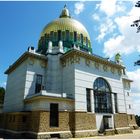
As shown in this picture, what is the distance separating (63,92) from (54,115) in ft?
13.2

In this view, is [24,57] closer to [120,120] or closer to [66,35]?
[66,35]

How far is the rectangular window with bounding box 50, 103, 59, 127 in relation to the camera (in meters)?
17.6

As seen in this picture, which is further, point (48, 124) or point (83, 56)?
point (83, 56)

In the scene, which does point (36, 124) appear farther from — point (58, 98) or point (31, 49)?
point (31, 49)

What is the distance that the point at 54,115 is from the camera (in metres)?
18.0

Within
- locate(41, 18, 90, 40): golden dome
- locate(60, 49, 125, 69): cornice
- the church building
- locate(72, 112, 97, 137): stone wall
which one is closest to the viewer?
the church building

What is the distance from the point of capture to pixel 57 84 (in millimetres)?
22453

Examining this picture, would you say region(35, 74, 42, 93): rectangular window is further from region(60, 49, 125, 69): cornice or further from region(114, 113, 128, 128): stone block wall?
region(114, 113, 128, 128): stone block wall

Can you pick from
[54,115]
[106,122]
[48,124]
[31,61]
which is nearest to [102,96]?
[106,122]

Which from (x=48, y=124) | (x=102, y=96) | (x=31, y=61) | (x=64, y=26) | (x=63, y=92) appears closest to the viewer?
(x=48, y=124)

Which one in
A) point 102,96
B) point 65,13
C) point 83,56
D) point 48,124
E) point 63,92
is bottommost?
point 48,124

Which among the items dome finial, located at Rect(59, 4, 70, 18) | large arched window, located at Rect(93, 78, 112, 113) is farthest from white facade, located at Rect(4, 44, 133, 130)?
dome finial, located at Rect(59, 4, 70, 18)

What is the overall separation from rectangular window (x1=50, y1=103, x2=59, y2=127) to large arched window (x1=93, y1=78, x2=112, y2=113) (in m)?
5.83

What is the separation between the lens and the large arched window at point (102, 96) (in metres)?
22.0
